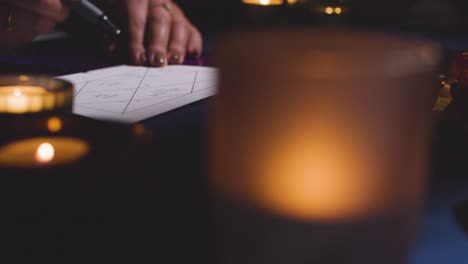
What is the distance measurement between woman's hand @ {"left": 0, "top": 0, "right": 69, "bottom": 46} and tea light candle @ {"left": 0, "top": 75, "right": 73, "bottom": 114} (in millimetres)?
502

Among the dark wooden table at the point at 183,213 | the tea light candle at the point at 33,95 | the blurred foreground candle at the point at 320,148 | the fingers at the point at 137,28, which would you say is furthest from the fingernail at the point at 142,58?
the blurred foreground candle at the point at 320,148

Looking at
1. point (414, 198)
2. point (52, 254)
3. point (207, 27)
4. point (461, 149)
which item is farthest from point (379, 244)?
point (207, 27)

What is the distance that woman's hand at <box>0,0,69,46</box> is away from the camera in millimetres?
898

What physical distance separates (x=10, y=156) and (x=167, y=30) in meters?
0.75

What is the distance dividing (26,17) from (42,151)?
2.19 feet

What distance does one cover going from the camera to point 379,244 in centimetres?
25

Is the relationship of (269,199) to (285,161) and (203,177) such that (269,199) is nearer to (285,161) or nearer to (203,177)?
(285,161)

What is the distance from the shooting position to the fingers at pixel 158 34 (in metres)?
0.93

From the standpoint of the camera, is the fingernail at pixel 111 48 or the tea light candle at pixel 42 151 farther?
the fingernail at pixel 111 48

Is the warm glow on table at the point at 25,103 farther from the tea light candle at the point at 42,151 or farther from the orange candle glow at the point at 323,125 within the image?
the orange candle glow at the point at 323,125

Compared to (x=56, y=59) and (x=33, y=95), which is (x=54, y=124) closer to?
(x=33, y=95)

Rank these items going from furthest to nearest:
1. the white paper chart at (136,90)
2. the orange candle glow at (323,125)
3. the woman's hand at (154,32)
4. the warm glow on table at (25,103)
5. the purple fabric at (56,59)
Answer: the woman's hand at (154,32) < the purple fabric at (56,59) < the white paper chart at (136,90) < the warm glow on table at (25,103) < the orange candle glow at (323,125)

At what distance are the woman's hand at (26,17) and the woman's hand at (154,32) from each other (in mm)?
132

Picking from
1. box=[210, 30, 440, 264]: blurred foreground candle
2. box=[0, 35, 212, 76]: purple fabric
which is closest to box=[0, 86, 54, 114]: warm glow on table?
box=[210, 30, 440, 264]: blurred foreground candle
